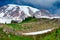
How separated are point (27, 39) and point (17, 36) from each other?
1.94m

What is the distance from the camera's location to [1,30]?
48.0 metres

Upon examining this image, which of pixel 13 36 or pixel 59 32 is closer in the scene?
pixel 13 36

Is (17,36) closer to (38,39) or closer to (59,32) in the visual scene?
(38,39)

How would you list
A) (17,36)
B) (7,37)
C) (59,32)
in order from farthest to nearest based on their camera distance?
1. (59,32)
2. (17,36)
3. (7,37)

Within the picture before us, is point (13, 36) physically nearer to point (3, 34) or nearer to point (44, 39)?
point (3, 34)

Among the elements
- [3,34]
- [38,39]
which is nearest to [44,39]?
[38,39]

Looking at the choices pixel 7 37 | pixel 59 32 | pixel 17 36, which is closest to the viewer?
pixel 7 37

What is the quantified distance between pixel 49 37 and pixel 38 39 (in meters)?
2.69

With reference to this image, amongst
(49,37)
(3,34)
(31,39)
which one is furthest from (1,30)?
(49,37)

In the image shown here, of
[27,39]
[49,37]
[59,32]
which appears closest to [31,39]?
[27,39]

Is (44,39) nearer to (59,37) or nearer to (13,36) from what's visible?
(59,37)

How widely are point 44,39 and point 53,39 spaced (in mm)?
1840

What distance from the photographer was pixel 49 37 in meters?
48.5

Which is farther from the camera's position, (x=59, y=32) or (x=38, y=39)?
(x=59, y=32)
